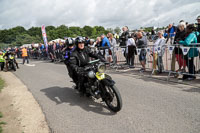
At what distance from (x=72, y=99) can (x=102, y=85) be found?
165 centimetres

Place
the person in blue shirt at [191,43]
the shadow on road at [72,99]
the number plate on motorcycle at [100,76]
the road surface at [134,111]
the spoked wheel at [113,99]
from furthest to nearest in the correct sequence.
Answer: the person in blue shirt at [191,43] < the shadow on road at [72,99] < the number plate on motorcycle at [100,76] < the spoked wheel at [113,99] < the road surface at [134,111]

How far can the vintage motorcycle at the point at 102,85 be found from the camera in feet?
12.6

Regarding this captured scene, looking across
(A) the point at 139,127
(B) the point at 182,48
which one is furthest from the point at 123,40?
(A) the point at 139,127

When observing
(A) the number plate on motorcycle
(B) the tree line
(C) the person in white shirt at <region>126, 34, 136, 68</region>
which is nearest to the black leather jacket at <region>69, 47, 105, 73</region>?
(A) the number plate on motorcycle

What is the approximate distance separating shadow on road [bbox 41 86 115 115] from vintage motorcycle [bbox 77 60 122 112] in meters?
0.27

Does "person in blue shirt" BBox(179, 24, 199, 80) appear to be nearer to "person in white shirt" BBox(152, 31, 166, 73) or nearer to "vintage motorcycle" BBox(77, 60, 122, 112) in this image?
"person in white shirt" BBox(152, 31, 166, 73)

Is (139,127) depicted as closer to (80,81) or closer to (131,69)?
(80,81)

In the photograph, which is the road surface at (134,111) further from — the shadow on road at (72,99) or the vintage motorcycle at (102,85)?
A: the vintage motorcycle at (102,85)

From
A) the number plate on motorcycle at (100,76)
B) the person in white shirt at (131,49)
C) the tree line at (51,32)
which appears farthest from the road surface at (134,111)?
the tree line at (51,32)

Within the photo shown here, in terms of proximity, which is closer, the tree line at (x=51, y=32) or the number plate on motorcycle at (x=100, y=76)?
the number plate on motorcycle at (x=100, y=76)

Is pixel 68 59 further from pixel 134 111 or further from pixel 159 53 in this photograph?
pixel 159 53

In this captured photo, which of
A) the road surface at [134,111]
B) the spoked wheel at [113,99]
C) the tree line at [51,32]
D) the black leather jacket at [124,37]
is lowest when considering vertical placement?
the road surface at [134,111]

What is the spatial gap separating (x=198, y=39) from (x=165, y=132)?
14.6ft

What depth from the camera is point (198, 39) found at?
6.06m
